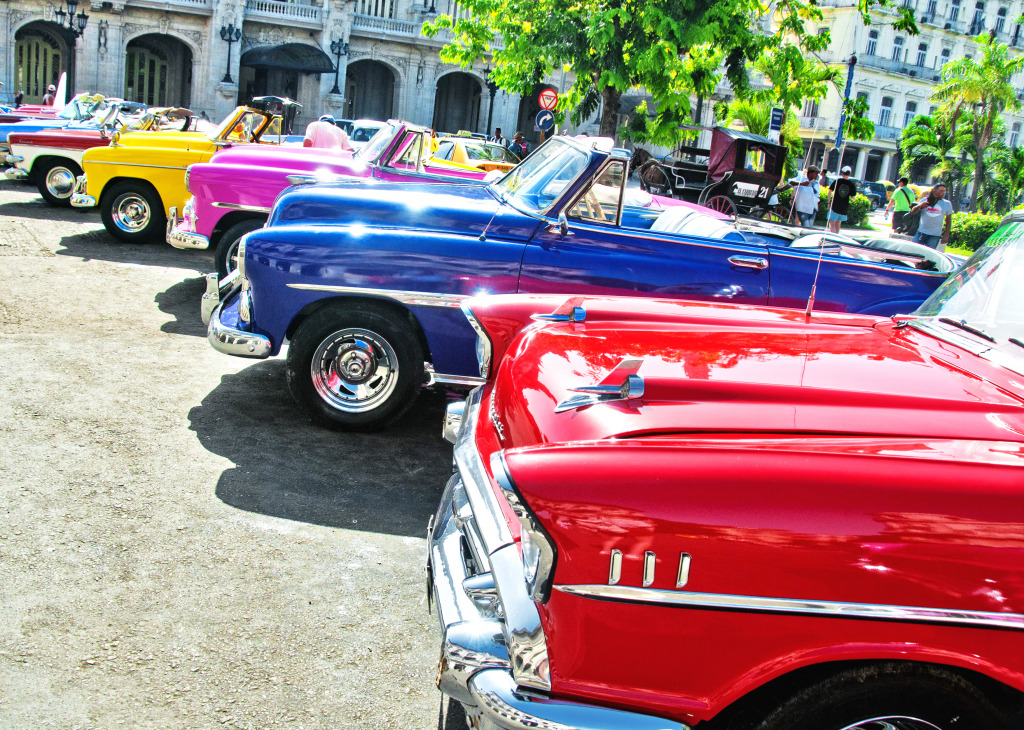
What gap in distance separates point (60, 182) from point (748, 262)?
11.1 m

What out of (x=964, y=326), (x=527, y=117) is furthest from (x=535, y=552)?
(x=527, y=117)

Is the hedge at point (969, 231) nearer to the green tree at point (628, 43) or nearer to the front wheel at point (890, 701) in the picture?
the green tree at point (628, 43)

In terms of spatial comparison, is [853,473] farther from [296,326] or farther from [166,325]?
[166,325]

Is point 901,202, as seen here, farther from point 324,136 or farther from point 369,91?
point 369,91

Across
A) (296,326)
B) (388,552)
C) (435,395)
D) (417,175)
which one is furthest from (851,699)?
(417,175)

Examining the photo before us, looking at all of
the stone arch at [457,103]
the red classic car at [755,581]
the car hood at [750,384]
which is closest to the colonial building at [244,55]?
the stone arch at [457,103]

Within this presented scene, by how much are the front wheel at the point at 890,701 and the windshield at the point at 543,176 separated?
3804mm

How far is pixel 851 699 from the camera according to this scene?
2.01 m

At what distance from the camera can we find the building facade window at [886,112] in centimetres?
5677

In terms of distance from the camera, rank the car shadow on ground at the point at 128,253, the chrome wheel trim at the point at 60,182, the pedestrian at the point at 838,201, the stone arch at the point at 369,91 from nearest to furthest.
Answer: the pedestrian at the point at 838,201, the car shadow on ground at the point at 128,253, the chrome wheel trim at the point at 60,182, the stone arch at the point at 369,91

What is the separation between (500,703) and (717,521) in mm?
634

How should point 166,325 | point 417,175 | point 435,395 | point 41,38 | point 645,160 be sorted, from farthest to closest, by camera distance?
point 41,38 → point 645,160 → point 417,175 → point 166,325 → point 435,395

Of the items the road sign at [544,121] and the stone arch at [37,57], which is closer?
the road sign at [544,121]

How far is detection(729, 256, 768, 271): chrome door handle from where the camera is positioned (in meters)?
5.28
